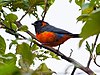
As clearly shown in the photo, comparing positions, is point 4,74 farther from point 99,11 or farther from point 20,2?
point 20,2

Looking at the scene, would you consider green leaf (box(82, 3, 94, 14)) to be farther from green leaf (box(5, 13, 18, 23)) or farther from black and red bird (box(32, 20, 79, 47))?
black and red bird (box(32, 20, 79, 47))

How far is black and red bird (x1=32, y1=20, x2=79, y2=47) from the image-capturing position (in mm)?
894

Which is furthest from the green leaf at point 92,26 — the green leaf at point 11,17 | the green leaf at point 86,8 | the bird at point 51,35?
the bird at point 51,35

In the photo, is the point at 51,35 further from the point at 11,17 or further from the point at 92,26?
the point at 92,26

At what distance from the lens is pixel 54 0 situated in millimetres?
680

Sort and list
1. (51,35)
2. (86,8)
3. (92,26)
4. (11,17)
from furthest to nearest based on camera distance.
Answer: (51,35) < (11,17) < (86,8) < (92,26)

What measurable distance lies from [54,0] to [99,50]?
0.33 meters

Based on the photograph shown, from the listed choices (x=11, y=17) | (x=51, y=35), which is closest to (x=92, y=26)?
(x=11, y=17)

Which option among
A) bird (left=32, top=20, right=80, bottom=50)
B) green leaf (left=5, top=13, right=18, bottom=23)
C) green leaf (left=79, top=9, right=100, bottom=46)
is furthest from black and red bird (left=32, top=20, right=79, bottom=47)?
green leaf (left=79, top=9, right=100, bottom=46)

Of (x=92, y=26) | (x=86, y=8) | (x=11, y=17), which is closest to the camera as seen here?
(x=92, y=26)

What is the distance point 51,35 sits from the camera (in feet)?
3.44

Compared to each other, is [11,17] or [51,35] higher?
[11,17]

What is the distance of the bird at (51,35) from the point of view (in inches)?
35.0

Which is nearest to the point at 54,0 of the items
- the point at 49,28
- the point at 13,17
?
the point at 13,17
